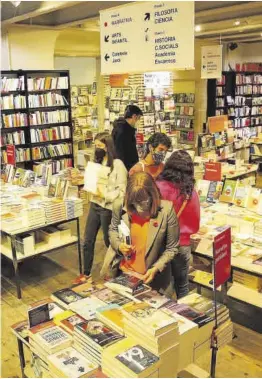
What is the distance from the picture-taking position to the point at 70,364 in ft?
6.28

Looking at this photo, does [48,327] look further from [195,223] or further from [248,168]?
[248,168]

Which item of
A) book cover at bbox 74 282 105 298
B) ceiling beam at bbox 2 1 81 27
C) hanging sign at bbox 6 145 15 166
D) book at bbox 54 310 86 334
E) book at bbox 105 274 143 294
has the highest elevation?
ceiling beam at bbox 2 1 81 27

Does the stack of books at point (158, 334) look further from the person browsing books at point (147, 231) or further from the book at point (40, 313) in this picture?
the person browsing books at point (147, 231)

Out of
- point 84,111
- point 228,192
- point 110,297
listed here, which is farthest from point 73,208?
point 84,111

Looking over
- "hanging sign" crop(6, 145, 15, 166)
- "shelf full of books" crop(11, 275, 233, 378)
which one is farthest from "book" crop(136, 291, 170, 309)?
"hanging sign" crop(6, 145, 15, 166)

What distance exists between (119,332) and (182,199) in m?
1.42

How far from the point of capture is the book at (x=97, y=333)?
193 cm

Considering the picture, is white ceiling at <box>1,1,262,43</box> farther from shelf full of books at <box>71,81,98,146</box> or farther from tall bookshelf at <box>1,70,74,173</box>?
shelf full of books at <box>71,81,98,146</box>

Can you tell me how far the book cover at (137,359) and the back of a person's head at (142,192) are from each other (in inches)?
41.3

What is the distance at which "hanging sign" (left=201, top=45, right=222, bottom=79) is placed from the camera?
860 centimetres

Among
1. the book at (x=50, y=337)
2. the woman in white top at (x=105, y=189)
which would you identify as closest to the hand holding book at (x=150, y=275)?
the book at (x=50, y=337)

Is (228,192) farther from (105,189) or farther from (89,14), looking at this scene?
(89,14)

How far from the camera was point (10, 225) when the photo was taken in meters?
4.23

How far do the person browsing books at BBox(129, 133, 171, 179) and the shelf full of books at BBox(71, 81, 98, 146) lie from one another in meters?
6.79
